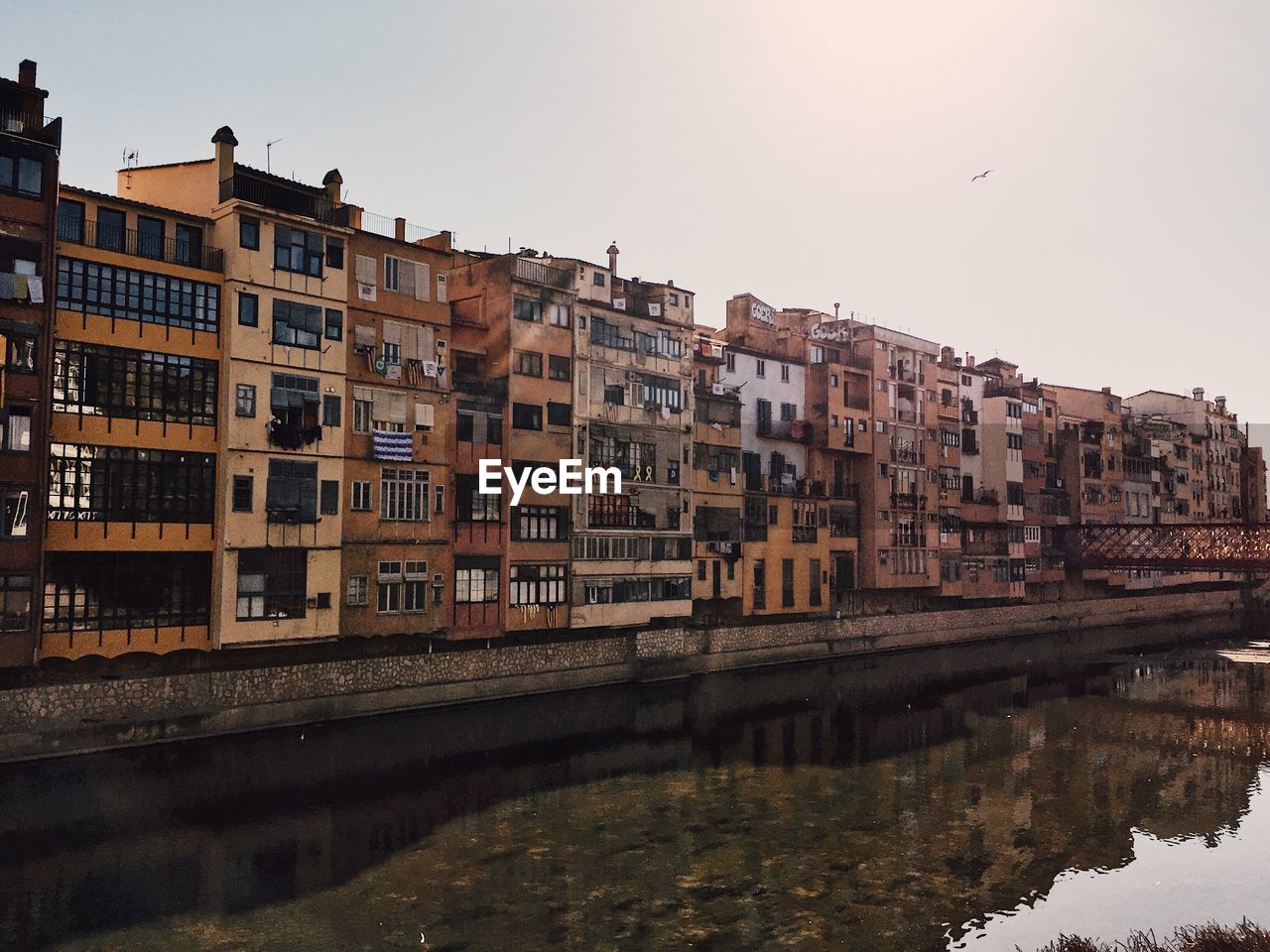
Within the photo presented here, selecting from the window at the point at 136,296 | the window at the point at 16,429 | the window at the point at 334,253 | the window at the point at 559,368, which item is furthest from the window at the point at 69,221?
the window at the point at 559,368

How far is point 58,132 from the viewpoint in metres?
37.6

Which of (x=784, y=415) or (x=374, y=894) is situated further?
(x=784, y=415)

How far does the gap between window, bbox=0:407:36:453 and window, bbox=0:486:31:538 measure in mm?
1498

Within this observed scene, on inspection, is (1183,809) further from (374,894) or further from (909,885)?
(374,894)

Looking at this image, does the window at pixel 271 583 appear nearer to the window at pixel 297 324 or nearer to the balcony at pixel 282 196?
the window at pixel 297 324

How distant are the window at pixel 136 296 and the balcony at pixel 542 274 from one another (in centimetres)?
1721

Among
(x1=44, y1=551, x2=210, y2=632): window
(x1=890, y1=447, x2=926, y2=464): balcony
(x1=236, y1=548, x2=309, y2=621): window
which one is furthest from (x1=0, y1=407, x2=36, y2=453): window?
(x1=890, y1=447, x2=926, y2=464): balcony

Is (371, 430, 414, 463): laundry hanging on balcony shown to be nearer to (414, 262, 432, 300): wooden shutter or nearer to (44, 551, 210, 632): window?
(414, 262, 432, 300): wooden shutter

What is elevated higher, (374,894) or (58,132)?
(58,132)

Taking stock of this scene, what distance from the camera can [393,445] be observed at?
157ft

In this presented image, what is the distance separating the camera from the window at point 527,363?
54.0 metres

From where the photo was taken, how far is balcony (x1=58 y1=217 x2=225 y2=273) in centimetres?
3862

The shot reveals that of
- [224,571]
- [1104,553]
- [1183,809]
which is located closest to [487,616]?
[224,571]

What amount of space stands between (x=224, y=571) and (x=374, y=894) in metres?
19.6
